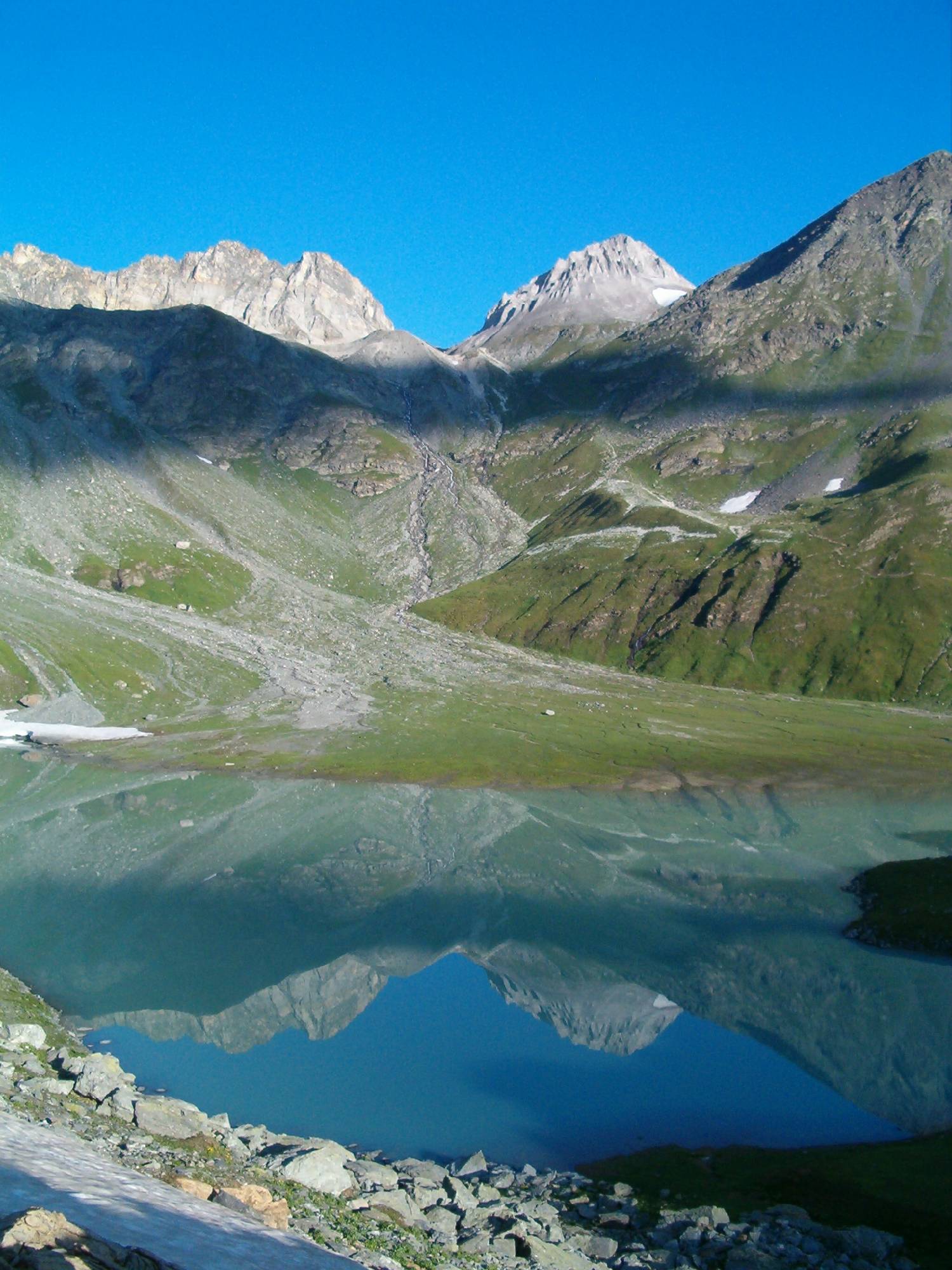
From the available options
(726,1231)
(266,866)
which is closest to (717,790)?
(266,866)

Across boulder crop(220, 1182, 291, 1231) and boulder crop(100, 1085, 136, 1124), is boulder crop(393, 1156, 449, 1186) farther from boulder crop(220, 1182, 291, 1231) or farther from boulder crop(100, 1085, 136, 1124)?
boulder crop(100, 1085, 136, 1124)

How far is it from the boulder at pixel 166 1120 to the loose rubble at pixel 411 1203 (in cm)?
6

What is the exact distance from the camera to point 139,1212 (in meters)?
16.3

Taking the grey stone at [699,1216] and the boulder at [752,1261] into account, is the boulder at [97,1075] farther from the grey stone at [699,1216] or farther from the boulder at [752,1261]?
the boulder at [752,1261]

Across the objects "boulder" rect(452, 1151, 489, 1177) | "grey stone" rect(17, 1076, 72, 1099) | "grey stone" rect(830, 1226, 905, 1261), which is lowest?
"boulder" rect(452, 1151, 489, 1177)

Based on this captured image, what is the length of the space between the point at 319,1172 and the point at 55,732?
101 meters

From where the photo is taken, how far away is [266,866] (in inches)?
2773

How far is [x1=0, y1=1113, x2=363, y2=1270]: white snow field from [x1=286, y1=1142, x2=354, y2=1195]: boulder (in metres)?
7.25

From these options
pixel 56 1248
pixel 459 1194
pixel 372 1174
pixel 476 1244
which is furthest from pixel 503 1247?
pixel 56 1248

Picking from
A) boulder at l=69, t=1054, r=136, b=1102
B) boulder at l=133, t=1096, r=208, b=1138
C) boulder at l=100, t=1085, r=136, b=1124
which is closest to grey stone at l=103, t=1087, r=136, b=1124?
boulder at l=100, t=1085, r=136, b=1124

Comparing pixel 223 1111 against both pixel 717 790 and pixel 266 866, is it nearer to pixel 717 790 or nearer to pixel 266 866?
pixel 266 866

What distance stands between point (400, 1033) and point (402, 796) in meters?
53.2

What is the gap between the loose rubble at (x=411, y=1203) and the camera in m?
23.4

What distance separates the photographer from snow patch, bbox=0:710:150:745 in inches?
4402
